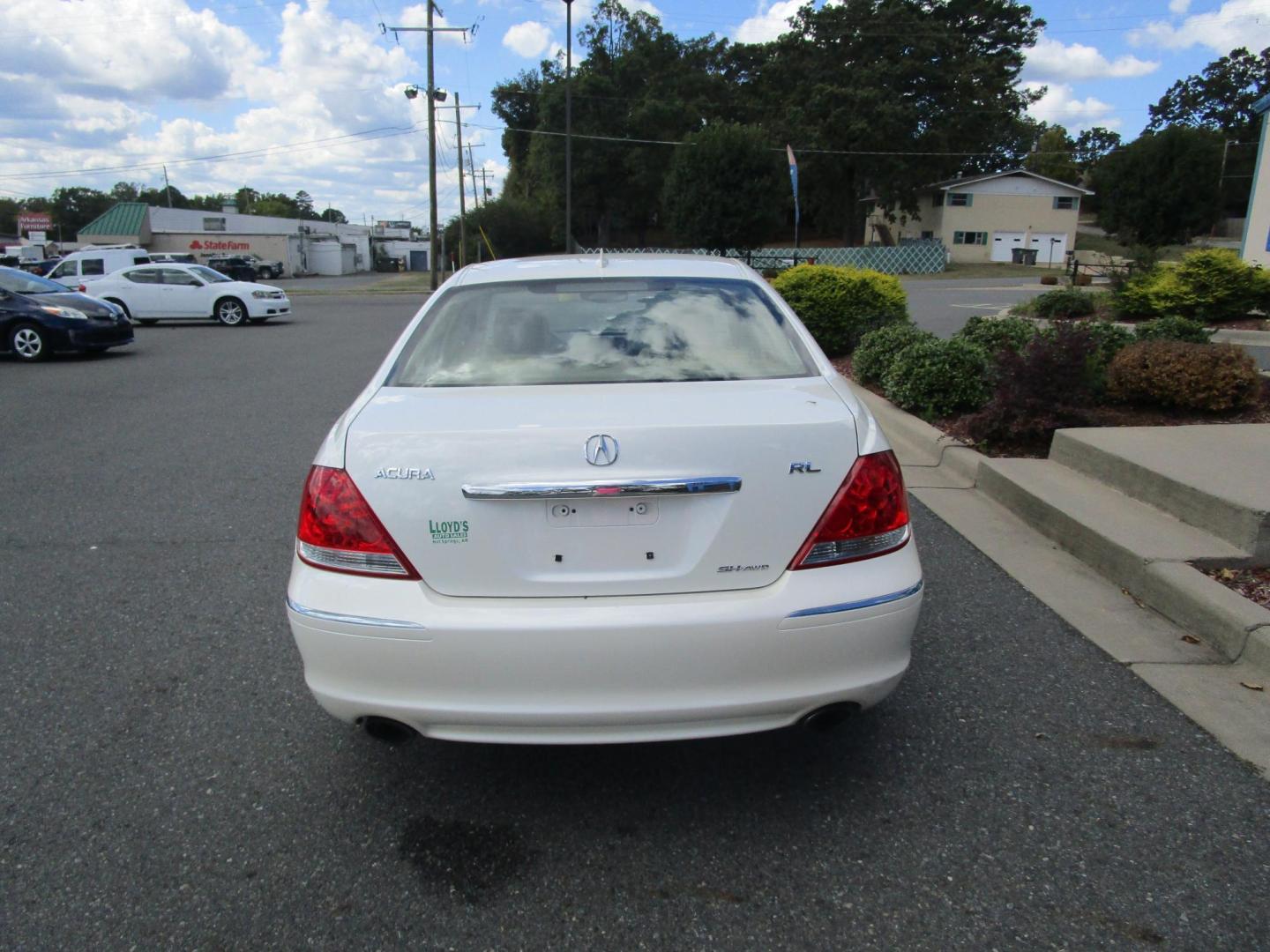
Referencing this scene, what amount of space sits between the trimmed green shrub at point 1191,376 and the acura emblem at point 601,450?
5984 millimetres

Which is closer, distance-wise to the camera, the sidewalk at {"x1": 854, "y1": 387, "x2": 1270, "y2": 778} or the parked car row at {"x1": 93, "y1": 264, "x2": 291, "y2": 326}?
the sidewalk at {"x1": 854, "y1": 387, "x2": 1270, "y2": 778}

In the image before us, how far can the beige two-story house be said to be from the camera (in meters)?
58.8

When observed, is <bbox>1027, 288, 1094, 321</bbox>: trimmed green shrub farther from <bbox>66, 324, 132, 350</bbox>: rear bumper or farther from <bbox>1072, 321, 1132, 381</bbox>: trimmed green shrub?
<bbox>66, 324, 132, 350</bbox>: rear bumper

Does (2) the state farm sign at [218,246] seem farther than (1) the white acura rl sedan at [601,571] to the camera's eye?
Yes

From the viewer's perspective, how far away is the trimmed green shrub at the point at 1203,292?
12922 millimetres

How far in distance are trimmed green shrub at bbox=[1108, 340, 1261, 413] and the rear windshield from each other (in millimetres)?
4754

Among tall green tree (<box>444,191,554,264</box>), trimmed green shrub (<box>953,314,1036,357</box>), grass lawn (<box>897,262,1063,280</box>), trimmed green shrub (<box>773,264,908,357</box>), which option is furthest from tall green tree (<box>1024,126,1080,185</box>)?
trimmed green shrub (<box>953,314,1036,357</box>)

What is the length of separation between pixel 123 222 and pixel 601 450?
81.8 meters

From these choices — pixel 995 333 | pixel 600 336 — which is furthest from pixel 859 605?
pixel 995 333

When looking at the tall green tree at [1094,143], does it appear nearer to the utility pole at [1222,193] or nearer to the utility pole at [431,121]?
the utility pole at [1222,193]

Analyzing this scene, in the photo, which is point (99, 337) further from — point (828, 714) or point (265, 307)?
point (828, 714)

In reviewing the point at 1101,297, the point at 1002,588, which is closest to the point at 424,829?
the point at 1002,588

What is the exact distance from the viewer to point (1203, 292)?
13.0m

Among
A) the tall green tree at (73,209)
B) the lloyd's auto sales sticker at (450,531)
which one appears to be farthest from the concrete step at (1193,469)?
the tall green tree at (73,209)
